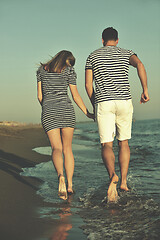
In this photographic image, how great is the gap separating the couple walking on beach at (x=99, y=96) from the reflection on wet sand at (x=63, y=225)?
1.86 feet

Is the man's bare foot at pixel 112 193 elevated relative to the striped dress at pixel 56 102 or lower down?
lower down

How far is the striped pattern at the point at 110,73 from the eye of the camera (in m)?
4.10

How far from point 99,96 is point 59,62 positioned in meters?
0.78

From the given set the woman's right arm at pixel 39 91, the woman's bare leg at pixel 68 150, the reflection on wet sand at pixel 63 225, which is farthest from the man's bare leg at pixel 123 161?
the woman's right arm at pixel 39 91

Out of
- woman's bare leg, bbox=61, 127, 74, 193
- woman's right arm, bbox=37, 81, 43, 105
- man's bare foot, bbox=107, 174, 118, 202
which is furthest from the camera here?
woman's right arm, bbox=37, 81, 43, 105

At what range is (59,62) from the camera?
4406 millimetres

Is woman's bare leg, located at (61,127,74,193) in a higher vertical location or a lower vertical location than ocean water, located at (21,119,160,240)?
higher

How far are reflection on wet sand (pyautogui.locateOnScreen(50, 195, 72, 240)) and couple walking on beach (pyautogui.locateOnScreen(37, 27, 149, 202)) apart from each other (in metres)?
0.57

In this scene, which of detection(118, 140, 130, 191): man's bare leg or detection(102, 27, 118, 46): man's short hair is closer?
detection(102, 27, 118, 46): man's short hair

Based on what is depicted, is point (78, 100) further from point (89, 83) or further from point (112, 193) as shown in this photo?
point (112, 193)

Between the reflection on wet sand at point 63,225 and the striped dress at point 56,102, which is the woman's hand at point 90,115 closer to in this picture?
the striped dress at point 56,102

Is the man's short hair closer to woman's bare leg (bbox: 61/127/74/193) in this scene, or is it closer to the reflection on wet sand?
woman's bare leg (bbox: 61/127/74/193)

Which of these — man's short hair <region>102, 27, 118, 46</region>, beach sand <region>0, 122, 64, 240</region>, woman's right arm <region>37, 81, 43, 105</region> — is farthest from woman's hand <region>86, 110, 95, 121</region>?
beach sand <region>0, 122, 64, 240</region>

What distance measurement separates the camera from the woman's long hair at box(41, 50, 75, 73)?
4.37 meters
